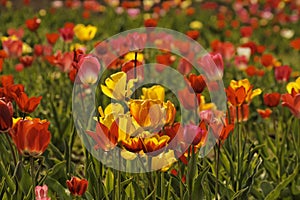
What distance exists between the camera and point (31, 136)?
1782 millimetres

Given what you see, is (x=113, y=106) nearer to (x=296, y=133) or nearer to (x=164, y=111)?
(x=164, y=111)

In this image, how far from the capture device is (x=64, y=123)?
3.09 meters

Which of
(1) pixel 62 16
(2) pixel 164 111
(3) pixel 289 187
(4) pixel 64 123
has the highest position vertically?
(1) pixel 62 16

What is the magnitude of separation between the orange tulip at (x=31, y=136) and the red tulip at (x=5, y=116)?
5 cm

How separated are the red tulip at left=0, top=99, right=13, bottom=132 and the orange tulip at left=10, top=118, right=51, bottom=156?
0.05 meters

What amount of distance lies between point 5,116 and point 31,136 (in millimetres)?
107

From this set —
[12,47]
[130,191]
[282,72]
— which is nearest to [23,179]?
[130,191]

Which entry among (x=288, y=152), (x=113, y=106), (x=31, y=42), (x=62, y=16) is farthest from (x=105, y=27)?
(x=113, y=106)

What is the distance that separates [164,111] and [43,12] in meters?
5.68

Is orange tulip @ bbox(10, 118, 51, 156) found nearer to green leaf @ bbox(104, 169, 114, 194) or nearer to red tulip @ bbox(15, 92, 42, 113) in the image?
red tulip @ bbox(15, 92, 42, 113)

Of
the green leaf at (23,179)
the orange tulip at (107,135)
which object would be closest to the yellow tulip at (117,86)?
the orange tulip at (107,135)

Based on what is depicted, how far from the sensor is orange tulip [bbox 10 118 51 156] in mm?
1765

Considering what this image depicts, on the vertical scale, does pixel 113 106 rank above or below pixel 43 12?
below

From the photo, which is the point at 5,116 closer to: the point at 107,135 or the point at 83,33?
the point at 107,135
